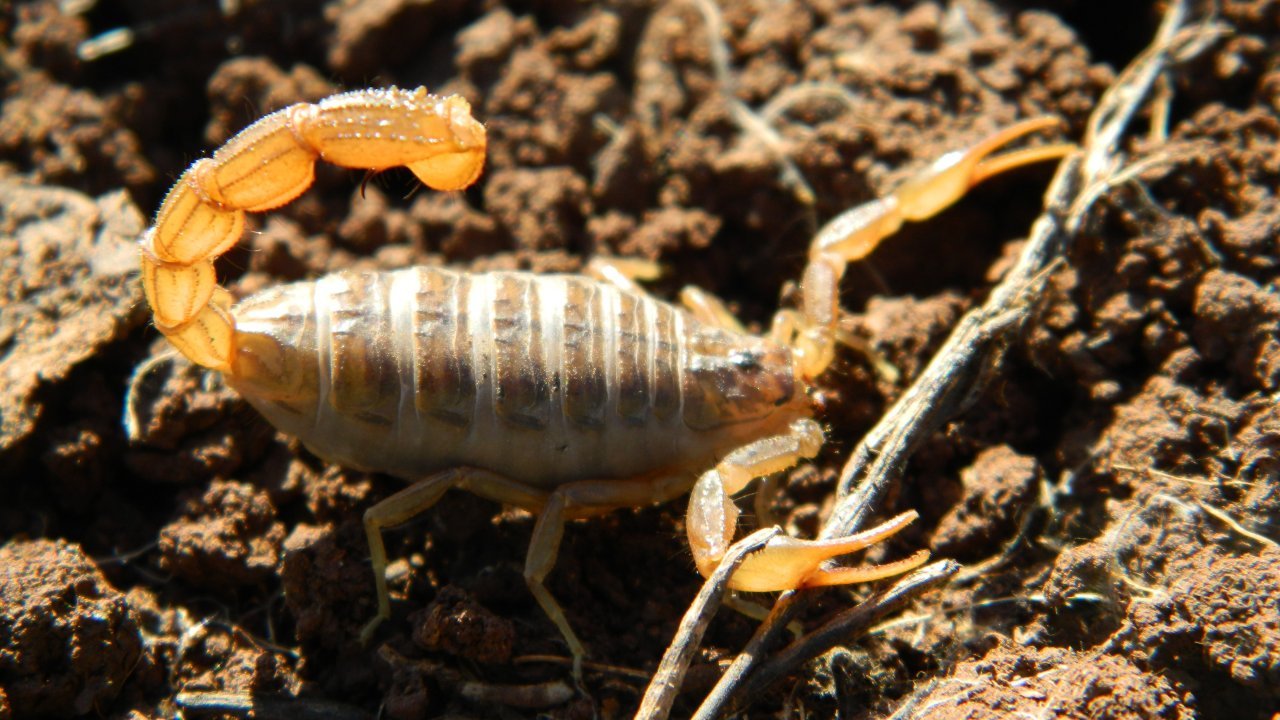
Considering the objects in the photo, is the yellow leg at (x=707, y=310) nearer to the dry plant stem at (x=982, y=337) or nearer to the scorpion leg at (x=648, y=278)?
the scorpion leg at (x=648, y=278)

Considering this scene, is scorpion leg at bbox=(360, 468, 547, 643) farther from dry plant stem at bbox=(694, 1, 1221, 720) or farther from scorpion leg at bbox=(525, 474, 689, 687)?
dry plant stem at bbox=(694, 1, 1221, 720)

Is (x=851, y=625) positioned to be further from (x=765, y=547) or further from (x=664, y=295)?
(x=664, y=295)

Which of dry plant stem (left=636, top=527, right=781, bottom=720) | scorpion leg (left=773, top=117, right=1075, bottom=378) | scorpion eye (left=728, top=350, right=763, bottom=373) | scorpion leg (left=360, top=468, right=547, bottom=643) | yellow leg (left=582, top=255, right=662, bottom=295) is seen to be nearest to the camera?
dry plant stem (left=636, top=527, right=781, bottom=720)

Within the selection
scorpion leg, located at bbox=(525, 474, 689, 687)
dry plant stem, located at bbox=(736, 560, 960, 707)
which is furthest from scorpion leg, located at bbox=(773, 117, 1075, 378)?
dry plant stem, located at bbox=(736, 560, 960, 707)

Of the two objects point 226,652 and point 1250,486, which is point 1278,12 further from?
point 226,652

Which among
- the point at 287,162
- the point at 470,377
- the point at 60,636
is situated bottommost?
the point at 60,636

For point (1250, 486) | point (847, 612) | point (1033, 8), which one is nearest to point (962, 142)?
point (1033, 8)

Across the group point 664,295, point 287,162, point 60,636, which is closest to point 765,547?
point 664,295
